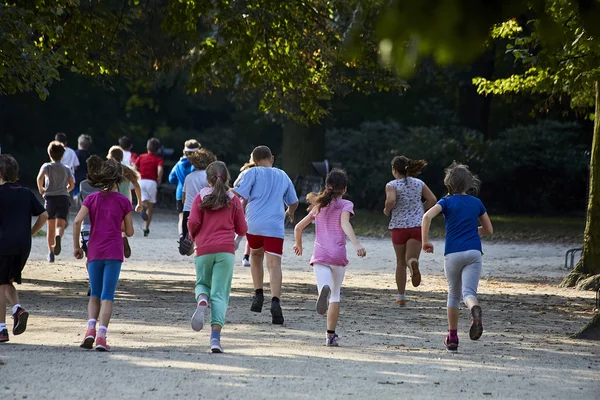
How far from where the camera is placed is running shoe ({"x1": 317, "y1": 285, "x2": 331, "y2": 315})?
30.6 feet

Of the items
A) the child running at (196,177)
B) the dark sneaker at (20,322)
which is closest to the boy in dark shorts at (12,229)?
the dark sneaker at (20,322)

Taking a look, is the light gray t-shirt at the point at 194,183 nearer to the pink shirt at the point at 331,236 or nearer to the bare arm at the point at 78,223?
the pink shirt at the point at 331,236

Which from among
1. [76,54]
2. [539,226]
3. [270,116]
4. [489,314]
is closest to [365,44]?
[489,314]

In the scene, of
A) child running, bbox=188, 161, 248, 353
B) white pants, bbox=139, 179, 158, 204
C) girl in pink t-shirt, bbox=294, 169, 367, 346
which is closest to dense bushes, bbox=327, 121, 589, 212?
white pants, bbox=139, 179, 158, 204

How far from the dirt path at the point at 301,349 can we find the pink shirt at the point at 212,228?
814 mm

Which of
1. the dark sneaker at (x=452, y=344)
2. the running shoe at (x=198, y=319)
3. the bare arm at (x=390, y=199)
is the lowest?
the dark sneaker at (x=452, y=344)

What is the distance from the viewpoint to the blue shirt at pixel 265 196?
1105cm

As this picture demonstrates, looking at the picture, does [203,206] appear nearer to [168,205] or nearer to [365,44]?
[365,44]

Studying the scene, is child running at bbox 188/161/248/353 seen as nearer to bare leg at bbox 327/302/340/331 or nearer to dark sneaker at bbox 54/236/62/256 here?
bare leg at bbox 327/302/340/331

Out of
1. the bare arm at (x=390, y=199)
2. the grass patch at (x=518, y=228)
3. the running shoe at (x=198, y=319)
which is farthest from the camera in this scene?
the grass patch at (x=518, y=228)

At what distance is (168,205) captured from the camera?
3453 cm

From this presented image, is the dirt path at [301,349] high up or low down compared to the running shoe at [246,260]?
down

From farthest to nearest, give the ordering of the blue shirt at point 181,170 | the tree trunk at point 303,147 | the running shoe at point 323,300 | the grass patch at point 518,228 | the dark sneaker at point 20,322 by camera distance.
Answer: the tree trunk at point 303,147
the grass patch at point 518,228
the blue shirt at point 181,170
the running shoe at point 323,300
the dark sneaker at point 20,322

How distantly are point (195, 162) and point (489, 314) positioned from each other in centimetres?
469
